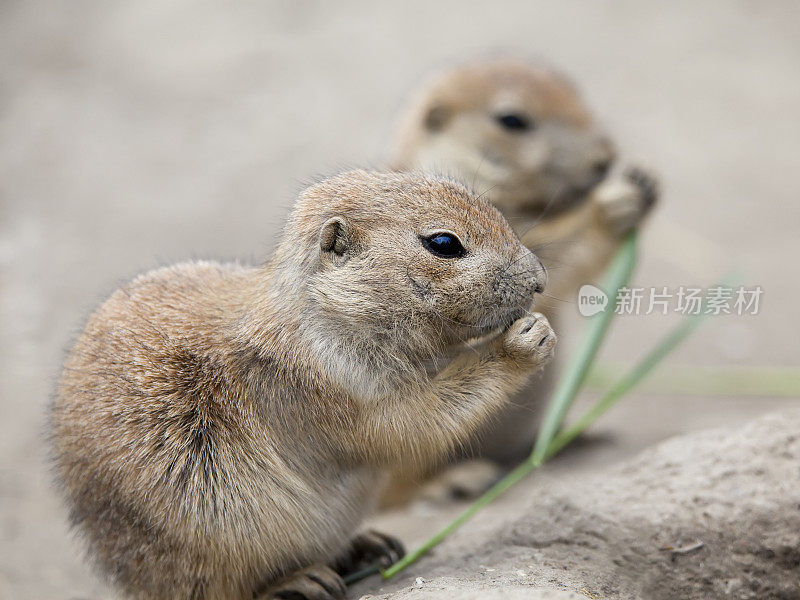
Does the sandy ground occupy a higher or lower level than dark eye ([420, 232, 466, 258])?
higher

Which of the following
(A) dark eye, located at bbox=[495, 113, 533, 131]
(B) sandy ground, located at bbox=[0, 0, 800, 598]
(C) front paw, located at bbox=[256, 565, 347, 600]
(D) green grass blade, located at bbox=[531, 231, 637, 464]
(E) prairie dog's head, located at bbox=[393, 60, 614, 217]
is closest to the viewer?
(C) front paw, located at bbox=[256, 565, 347, 600]

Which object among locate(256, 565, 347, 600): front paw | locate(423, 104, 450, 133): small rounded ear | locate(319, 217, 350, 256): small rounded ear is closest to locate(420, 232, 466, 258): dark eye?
locate(319, 217, 350, 256): small rounded ear

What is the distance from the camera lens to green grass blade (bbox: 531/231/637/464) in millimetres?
4191

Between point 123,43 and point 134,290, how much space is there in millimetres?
8199

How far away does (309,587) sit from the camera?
3428mm

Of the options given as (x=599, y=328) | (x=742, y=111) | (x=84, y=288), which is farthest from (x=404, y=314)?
(x=742, y=111)

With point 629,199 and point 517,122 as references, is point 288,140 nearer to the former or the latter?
point 517,122

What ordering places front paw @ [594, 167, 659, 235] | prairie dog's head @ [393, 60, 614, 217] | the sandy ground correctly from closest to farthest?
front paw @ [594, 167, 659, 235]
prairie dog's head @ [393, 60, 614, 217]
the sandy ground

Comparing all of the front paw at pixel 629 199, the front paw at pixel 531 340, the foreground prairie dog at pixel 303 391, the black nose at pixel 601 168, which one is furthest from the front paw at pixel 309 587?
the black nose at pixel 601 168

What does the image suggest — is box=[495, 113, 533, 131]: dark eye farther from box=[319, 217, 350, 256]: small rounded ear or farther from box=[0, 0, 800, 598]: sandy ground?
box=[319, 217, 350, 256]: small rounded ear

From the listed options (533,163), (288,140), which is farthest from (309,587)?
(288,140)

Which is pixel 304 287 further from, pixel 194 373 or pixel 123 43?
pixel 123 43

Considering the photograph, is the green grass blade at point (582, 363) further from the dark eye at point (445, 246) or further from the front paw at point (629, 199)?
the dark eye at point (445, 246)

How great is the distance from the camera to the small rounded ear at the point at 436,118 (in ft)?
20.1
